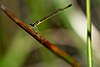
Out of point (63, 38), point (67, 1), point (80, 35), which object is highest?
point (67, 1)

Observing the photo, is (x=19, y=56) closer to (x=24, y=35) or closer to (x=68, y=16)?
(x=24, y=35)

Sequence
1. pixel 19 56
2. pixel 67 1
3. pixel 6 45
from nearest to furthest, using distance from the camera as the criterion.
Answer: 1. pixel 67 1
2. pixel 19 56
3. pixel 6 45

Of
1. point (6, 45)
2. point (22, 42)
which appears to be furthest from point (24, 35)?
point (6, 45)

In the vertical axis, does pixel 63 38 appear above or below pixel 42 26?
below

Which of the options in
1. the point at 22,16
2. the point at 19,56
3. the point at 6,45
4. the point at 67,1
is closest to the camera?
the point at 67,1

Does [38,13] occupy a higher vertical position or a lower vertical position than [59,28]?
higher

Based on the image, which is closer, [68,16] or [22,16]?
[68,16]

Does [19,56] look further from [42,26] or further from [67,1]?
[67,1]

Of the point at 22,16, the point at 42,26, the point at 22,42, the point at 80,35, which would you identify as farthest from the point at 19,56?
the point at 22,16

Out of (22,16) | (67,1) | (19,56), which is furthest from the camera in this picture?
(22,16)
